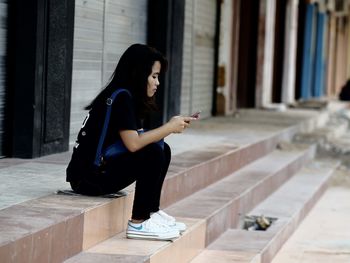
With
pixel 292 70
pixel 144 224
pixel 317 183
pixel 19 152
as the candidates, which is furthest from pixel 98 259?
pixel 292 70

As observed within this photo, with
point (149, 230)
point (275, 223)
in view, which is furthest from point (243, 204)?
point (149, 230)

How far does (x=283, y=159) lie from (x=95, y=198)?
17.3 feet

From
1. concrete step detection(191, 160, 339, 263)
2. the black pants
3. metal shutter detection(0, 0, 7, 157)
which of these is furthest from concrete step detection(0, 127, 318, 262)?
metal shutter detection(0, 0, 7, 157)

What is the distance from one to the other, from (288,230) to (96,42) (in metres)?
2.40

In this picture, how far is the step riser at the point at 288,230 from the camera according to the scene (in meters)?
6.69

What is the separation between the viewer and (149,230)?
5.36 metres

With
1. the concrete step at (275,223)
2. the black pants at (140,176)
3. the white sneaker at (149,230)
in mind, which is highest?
the black pants at (140,176)

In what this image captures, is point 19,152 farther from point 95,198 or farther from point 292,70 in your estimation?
point 292,70

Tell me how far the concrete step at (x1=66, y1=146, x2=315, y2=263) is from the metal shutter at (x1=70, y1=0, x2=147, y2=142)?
135 cm

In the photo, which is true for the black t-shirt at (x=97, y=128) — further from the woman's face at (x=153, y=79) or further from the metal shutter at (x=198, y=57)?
the metal shutter at (x=198, y=57)

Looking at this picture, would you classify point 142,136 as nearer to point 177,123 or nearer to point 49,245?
point 177,123

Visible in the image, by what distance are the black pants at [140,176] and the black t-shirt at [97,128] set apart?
0.09 metres

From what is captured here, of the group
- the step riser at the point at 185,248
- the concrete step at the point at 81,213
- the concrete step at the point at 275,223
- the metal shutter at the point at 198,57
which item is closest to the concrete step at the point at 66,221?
the concrete step at the point at 81,213

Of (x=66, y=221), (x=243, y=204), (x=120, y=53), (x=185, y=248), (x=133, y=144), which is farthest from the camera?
(x=120, y=53)
